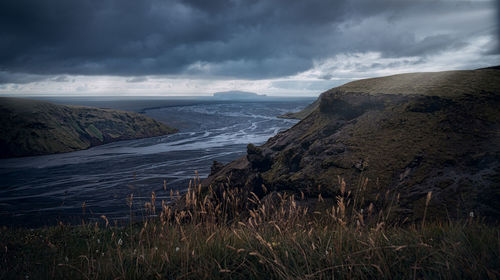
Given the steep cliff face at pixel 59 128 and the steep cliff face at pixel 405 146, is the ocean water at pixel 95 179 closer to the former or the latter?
the steep cliff face at pixel 59 128

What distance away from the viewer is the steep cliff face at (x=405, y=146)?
4.54 meters

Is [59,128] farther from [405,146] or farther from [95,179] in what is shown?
[405,146]

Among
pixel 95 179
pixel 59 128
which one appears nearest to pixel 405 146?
pixel 95 179

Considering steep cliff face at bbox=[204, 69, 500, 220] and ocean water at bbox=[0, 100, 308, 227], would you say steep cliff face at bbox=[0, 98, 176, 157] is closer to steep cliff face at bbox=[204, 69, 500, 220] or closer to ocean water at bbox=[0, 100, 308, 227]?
ocean water at bbox=[0, 100, 308, 227]

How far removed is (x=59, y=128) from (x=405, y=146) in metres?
32.1

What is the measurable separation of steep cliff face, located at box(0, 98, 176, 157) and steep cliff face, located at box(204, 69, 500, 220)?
23900 mm

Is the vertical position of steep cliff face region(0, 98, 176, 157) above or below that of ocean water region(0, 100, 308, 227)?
above

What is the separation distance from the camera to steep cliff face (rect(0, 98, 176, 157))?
23.5 metres

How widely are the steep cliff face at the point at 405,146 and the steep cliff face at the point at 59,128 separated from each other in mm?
23900

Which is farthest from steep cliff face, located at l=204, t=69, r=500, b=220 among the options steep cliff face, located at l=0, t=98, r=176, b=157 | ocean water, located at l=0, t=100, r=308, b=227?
steep cliff face, located at l=0, t=98, r=176, b=157

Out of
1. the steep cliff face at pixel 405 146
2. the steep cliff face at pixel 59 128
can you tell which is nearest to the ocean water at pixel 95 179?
the steep cliff face at pixel 59 128

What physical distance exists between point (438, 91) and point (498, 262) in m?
5.26

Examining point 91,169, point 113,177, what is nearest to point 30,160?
point 91,169

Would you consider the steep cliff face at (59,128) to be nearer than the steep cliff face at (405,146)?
No
